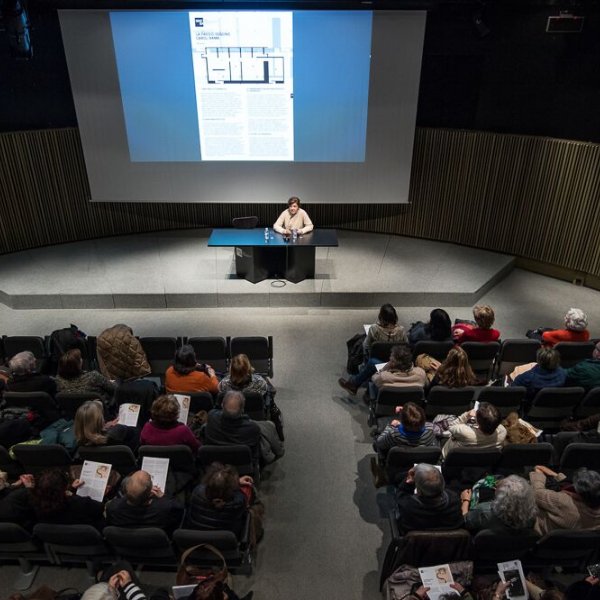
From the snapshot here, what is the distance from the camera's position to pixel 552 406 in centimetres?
458

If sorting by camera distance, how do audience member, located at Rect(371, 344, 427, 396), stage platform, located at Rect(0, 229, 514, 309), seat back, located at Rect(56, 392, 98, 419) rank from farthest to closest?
stage platform, located at Rect(0, 229, 514, 309)
audience member, located at Rect(371, 344, 427, 396)
seat back, located at Rect(56, 392, 98, 419)

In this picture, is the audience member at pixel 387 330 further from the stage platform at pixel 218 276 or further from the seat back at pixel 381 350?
the stage platform at pixel 218 276

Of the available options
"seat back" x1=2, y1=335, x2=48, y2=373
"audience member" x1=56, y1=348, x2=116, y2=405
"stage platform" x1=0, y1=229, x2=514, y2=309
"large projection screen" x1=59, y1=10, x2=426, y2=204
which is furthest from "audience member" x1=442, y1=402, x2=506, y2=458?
"large projection screen" x1=59, y1=10, x2=426, y2=204

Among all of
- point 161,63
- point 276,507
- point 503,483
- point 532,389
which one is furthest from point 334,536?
point 161,63

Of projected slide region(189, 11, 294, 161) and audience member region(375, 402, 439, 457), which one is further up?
projected slide region(189, 11, 294, 161)

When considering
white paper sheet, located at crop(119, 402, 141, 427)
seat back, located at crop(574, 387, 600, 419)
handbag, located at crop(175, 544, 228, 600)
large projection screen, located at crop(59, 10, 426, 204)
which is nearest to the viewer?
handbag, located at crop(175, 544, 228, 600)

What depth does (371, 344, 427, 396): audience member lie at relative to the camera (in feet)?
15.1

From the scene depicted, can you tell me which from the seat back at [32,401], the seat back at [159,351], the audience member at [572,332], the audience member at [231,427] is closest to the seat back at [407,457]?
the audience member at [231,427]

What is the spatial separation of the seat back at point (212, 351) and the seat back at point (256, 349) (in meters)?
0.09

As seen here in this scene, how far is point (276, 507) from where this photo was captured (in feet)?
14.2

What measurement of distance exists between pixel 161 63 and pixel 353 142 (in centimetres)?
302

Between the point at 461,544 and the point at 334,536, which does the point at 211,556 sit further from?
the point at 461,544

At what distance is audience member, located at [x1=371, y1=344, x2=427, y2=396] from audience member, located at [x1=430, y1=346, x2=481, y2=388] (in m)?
0.18

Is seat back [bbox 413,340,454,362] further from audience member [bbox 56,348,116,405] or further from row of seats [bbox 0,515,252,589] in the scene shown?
audience member [bbox 56,348,116,405]
